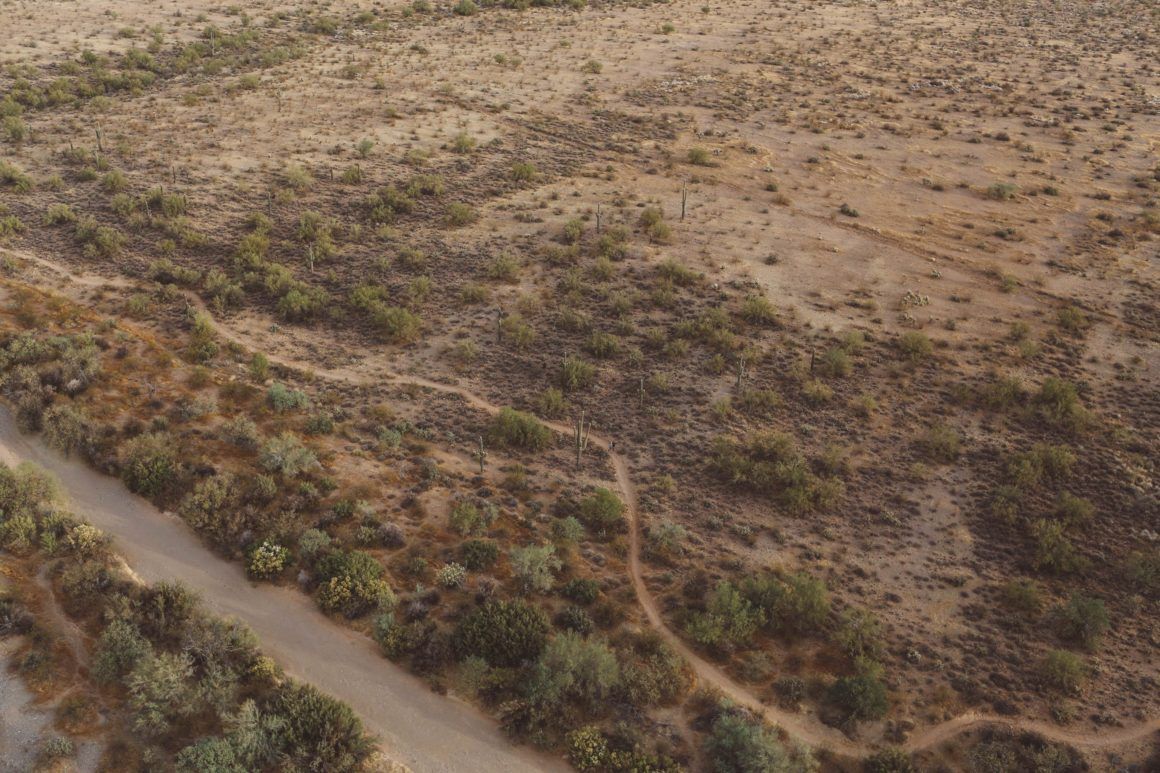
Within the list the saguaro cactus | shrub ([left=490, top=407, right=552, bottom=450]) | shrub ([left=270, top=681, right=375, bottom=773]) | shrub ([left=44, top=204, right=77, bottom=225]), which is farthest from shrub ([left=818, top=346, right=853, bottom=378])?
shrub ([left=44, top=204, right=77, bottom=225])

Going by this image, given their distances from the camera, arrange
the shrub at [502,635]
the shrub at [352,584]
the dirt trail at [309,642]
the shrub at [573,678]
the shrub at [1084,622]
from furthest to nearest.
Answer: the shrub at [352,584], the shrub at [1084,622], the shrub at [502,635], the shrub at [573,678], the dirt trail at [309,642]

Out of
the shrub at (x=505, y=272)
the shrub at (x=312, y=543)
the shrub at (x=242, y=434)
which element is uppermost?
the shrub at (x=505, y=272)

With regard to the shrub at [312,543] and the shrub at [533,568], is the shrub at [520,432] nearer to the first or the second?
the shrub at [533,568]

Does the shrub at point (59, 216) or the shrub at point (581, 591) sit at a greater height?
the shrub at point (59, 216)

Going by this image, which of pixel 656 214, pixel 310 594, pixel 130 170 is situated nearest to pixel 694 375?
pixel 656 214

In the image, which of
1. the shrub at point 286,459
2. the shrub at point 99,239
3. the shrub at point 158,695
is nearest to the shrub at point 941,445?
the shrub at point 286,459

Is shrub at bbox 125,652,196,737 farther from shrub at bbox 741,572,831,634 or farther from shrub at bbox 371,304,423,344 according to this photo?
shrub at bbox 371,304,423,344

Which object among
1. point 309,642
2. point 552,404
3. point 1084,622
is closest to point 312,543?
point 309,642
